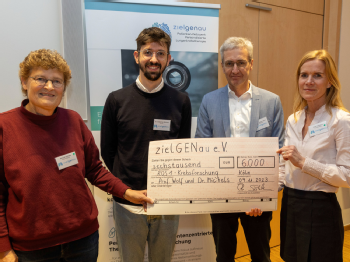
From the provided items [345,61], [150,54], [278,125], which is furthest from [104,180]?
[345,61]

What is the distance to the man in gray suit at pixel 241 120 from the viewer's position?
1.87 metres

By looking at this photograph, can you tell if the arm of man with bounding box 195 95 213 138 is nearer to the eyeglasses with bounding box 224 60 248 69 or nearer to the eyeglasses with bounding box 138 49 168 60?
the eyeglasses with bounding box 224 60 248 69

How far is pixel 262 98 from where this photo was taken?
6.28 feet

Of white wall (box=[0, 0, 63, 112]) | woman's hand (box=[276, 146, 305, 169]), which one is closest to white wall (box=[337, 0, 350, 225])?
woman's hand (box=[276, 146, 305, 169])

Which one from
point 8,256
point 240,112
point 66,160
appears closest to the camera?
point 8,256

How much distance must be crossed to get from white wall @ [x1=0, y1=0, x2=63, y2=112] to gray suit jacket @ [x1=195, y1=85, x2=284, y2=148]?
5.47 ft

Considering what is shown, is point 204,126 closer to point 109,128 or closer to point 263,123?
point 263,123

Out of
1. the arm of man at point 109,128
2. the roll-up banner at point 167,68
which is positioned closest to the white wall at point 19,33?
the roll-up banner at point 167,68

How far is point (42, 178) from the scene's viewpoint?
1.27 m

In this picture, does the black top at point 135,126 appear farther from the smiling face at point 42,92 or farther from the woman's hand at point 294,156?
the woman's hand at point 294,156

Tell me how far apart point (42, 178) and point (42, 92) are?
46 cm

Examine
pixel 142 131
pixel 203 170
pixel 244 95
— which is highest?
pixel 244 95

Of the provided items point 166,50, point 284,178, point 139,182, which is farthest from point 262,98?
point 139,182

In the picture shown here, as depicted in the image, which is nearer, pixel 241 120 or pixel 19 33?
pixel 241 120
